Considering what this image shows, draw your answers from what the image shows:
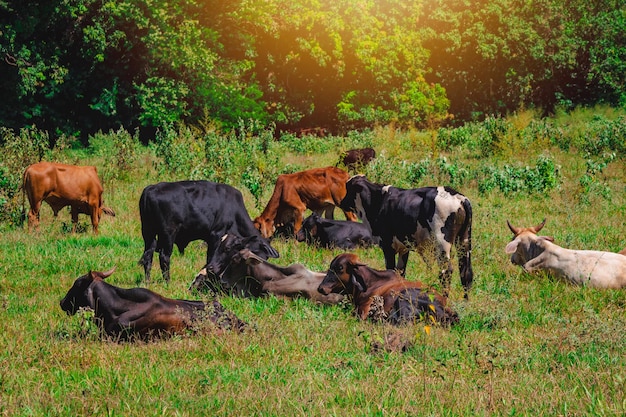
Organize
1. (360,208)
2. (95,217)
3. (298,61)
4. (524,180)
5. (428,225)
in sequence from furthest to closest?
(298,61) < (524,180) < (95,217) < (360,208) < (428,225)

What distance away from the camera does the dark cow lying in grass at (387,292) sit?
8.03m

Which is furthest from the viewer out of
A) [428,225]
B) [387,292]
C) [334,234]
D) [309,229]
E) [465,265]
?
[309,229]

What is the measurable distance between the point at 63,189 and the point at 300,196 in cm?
453

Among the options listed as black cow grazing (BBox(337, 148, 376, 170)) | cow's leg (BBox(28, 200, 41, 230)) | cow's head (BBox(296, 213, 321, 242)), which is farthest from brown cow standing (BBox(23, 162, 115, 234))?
black cow grazing (BBox(337, 148, 376, 170))

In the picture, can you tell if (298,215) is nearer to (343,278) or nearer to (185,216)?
(185,216)

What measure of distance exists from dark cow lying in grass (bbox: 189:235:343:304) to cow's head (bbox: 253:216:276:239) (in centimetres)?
422

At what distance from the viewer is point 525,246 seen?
429 inches

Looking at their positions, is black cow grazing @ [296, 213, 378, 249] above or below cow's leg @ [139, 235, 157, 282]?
below

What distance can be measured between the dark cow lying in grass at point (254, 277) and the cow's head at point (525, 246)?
2.92 meters

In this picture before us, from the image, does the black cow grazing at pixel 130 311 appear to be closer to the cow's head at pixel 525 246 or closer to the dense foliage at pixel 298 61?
the cow's head at pixel 525 246

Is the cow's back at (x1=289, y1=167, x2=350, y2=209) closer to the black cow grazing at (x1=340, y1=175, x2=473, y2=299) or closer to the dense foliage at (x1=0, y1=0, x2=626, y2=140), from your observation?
the black cow grazing at (x1=340, y1=175, x2=473, y2=299)

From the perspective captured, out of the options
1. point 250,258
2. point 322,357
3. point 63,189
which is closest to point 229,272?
point 250,258

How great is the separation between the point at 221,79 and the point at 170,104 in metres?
2.85

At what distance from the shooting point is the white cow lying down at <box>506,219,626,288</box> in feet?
31.8
